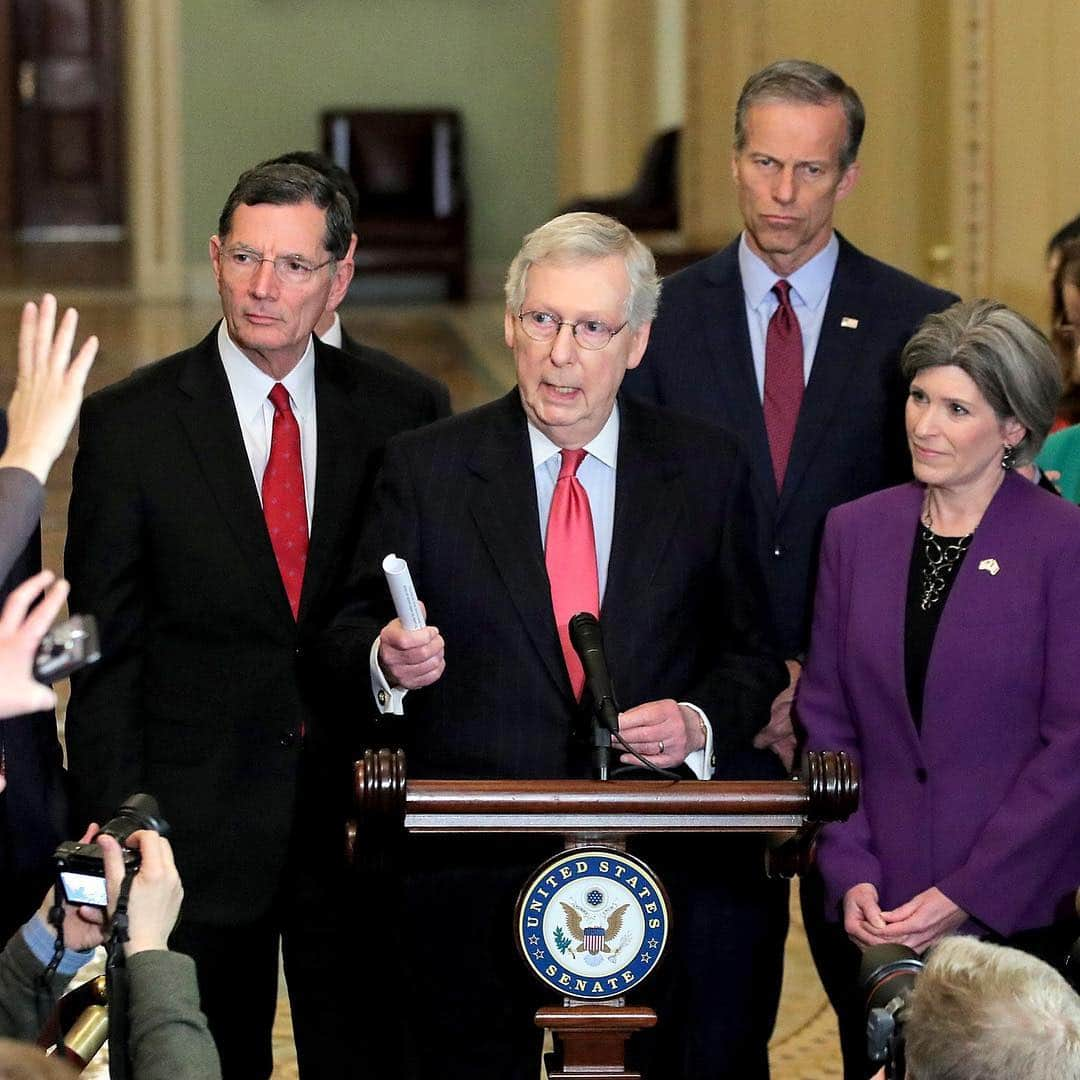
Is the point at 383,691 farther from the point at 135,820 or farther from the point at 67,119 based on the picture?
the point at 67,119

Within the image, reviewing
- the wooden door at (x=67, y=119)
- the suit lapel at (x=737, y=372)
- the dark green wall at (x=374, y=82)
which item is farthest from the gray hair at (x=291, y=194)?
the wooden door at (x=67, y=119)

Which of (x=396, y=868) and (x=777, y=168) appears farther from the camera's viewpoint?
(x=777, y=168)

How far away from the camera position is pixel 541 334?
2805 mm

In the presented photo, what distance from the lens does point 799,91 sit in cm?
361

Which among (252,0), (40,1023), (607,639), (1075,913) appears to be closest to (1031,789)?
(1075,913)

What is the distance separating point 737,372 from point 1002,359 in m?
0.67

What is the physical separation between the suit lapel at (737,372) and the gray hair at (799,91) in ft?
0.94

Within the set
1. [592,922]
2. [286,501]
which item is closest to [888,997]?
[592,922]

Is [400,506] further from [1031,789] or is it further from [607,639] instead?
[1031,789]

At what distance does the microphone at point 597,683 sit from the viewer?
92.4 inches

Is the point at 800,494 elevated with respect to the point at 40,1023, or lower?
elevated

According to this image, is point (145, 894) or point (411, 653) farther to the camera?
point (411, 653)

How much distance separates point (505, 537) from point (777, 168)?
1113 mm

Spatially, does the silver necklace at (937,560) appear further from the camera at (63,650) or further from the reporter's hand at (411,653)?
the camera at (63,650)
